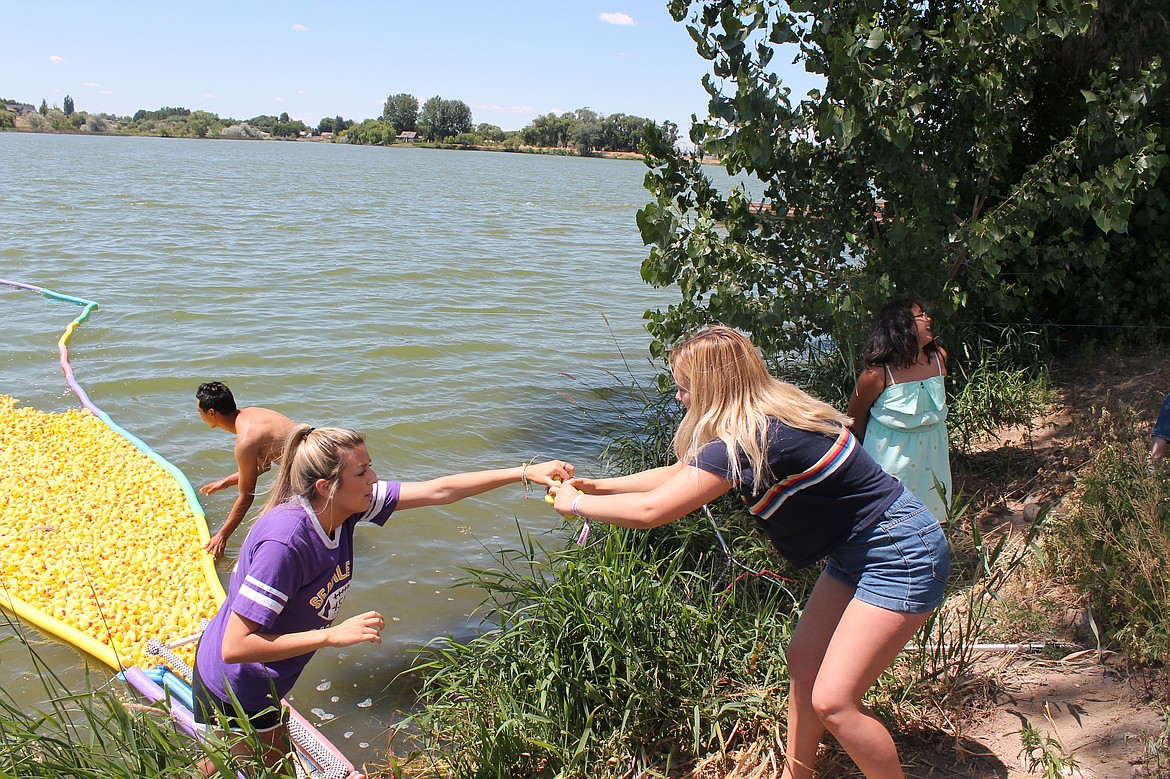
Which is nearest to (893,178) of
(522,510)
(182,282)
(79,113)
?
(522,510)

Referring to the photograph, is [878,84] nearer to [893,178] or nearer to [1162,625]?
[893,178]

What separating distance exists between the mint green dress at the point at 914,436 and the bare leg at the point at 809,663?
1444mm

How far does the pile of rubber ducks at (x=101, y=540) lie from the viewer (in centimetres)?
→ 568

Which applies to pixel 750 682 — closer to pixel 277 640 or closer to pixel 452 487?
pixel 452 487

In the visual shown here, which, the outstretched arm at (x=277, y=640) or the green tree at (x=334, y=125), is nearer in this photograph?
the outstretched arm at (x=277, y=640)

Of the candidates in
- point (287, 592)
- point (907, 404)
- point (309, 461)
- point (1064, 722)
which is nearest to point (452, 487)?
point (309, 461)

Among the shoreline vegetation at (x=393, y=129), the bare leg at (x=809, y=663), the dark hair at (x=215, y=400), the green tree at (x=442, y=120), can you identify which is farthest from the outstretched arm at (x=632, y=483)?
the green tree at (x=442, y=120)

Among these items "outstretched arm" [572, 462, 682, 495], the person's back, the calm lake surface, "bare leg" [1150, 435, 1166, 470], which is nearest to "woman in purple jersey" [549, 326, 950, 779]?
"outstretched arm" [572, 462, 682, 495]

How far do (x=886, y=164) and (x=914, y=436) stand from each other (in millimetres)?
2246

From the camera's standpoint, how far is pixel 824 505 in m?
2.98

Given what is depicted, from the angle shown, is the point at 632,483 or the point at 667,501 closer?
the point at 667,501

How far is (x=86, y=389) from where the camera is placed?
10602 millimetres

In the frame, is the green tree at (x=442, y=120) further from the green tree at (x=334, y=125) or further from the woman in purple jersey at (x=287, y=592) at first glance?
the woman in purple jersey at (x=287, y=592)

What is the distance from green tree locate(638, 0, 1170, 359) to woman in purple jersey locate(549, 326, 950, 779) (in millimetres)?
2935
